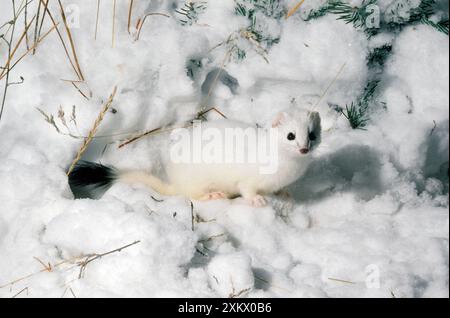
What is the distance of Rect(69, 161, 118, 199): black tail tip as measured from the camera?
1.58 metres

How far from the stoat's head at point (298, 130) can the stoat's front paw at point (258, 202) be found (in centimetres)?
26

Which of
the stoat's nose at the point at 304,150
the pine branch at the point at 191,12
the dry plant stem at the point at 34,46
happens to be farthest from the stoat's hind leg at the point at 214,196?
the dry plant stem at the point at 34,46

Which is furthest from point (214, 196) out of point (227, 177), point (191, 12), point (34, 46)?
point (34, 46)

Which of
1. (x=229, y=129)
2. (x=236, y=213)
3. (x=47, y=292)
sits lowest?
(x=47, y=292)

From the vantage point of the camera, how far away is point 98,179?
1.64 m

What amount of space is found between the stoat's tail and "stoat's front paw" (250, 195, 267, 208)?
38cm

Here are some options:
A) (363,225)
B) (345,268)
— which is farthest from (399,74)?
(345,268)

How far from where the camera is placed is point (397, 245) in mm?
1528

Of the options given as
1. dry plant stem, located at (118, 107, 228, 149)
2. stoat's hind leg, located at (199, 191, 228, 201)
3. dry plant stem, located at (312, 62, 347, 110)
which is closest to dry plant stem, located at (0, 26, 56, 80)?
dry plant stem, located at (118, 107, 228, 149)

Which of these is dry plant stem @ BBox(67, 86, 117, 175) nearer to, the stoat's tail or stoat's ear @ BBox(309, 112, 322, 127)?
the stoat's tail

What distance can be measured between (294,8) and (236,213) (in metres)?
1.00

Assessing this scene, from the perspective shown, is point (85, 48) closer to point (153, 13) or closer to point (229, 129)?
point (153, 13)

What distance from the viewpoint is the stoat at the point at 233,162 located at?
1.69m

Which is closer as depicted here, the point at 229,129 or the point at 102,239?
the point at 102,239
